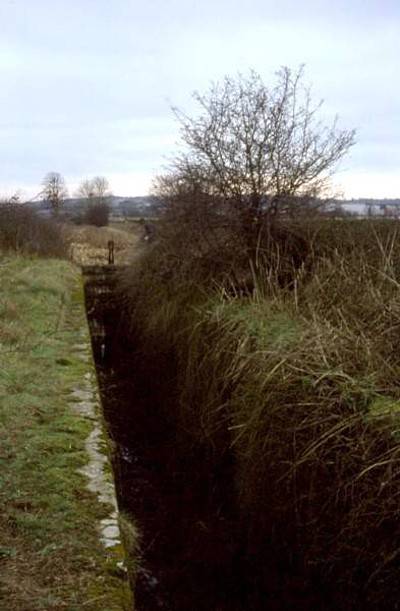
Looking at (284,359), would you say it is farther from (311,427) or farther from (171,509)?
(171,509)

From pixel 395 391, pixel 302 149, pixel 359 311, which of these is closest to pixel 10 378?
pixel 359 311

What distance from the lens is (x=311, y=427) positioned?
453 cm

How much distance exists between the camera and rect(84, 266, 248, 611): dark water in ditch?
15.9 ft

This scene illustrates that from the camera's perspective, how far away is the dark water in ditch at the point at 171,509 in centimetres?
485

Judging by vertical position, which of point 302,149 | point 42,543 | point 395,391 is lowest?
point 42,543

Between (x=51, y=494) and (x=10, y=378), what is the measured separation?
2.53 meters

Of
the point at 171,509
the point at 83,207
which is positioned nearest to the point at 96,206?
the point at 83,207

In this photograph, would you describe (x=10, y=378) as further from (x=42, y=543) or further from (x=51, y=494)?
(x=42, y=543)

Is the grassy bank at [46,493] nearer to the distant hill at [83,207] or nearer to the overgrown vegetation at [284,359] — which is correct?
the overgrown vegetation at [284,359]

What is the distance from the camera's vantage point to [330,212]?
11.2m

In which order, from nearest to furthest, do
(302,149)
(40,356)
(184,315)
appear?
(40,356) < (184,315) < (302,149)

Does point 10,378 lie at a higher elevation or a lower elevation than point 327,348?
lower

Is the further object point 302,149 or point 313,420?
point 302,149

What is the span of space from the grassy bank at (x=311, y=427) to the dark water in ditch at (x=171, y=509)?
186mm
